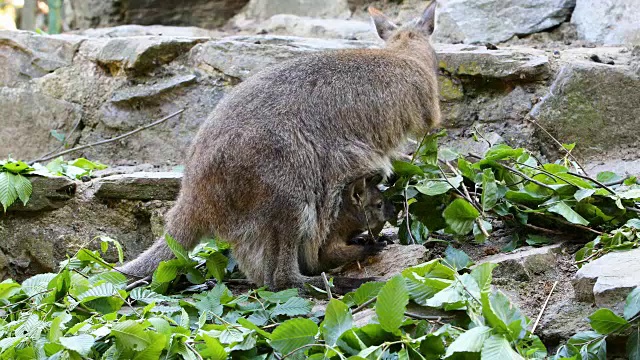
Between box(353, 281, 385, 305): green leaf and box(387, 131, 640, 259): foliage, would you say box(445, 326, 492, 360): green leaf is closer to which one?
box(353, 281, 385, 305): green leaf

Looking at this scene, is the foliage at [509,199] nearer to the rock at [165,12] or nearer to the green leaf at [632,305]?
the green leaf at [632,305]

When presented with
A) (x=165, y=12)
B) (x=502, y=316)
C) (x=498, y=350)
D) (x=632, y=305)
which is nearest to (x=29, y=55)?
(x=165, y=12)

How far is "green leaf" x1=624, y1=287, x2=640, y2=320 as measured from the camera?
3262 millimetres

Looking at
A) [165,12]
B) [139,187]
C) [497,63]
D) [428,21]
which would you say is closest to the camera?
[139,187]

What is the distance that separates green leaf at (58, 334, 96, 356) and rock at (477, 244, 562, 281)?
73.2 inches

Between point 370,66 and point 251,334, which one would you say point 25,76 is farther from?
point 251,334

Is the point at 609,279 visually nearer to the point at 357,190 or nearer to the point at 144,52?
the point at 357,190

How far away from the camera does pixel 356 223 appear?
15.5ft

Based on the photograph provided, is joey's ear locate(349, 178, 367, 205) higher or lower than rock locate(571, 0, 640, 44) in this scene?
lower

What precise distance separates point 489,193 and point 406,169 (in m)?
0.51

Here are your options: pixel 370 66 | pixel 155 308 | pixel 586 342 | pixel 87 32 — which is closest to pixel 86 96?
pixel 87 32

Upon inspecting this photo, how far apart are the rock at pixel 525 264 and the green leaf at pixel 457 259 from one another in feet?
0.35

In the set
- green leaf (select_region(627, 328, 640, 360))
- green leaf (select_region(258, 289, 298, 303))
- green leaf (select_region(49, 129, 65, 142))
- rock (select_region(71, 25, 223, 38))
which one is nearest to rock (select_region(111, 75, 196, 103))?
green leaf (select_region(49, 129, 65, 142))

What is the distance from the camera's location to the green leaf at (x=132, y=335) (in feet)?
11.2
